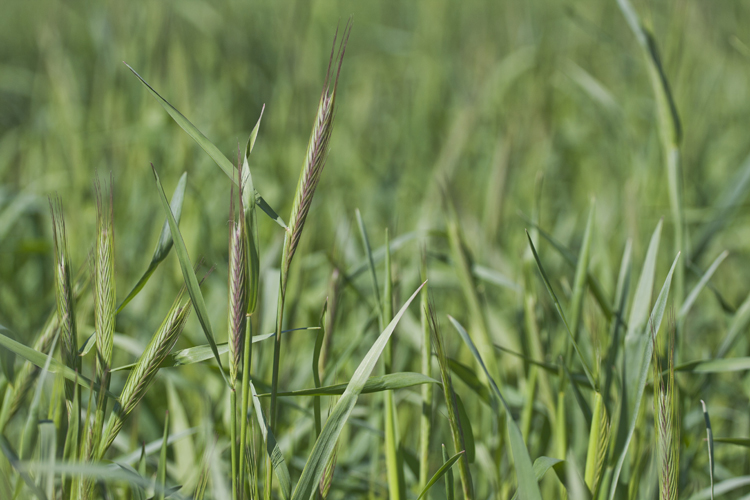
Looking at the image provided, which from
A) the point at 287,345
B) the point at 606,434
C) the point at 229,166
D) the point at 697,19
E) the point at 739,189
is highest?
the point at 697,19

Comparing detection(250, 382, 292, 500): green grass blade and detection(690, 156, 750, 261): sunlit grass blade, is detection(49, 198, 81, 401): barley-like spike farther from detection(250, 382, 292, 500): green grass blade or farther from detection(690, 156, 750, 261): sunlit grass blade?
detection(690, 156, 750, 261): sunlit grass blade

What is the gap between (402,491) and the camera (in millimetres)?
622

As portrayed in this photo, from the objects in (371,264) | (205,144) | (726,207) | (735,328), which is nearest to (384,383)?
(371,264)

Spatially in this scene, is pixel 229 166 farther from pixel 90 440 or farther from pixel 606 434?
pixel 606 434

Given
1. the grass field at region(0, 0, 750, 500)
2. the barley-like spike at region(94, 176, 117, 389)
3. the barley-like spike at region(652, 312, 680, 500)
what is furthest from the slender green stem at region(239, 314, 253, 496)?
the barley-like spike at region(652, 312, 680, 500)

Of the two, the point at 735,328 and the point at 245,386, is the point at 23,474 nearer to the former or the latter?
the point at 245,386

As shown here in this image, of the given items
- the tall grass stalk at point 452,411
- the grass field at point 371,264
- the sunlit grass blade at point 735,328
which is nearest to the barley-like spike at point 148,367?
the grass field at point 371,264

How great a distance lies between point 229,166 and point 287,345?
23.0 inches

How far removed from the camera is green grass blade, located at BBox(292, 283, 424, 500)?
1.67 feet

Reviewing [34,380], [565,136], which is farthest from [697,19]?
[34,380]

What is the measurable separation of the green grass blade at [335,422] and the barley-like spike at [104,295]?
0.64 feet

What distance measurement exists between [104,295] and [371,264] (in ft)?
0.93

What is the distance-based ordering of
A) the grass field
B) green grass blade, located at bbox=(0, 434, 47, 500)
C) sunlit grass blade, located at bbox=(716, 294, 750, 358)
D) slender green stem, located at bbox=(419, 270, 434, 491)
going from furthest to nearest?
sunlit grass blade, located at bbox=(716, 294, 750, 358) < slender green stem, located at bbox=(419, 270, 434, 491) < the grass field < green grass blade, located at bbox=(0, 434, 47, 500)

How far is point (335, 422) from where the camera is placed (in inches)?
20.3
